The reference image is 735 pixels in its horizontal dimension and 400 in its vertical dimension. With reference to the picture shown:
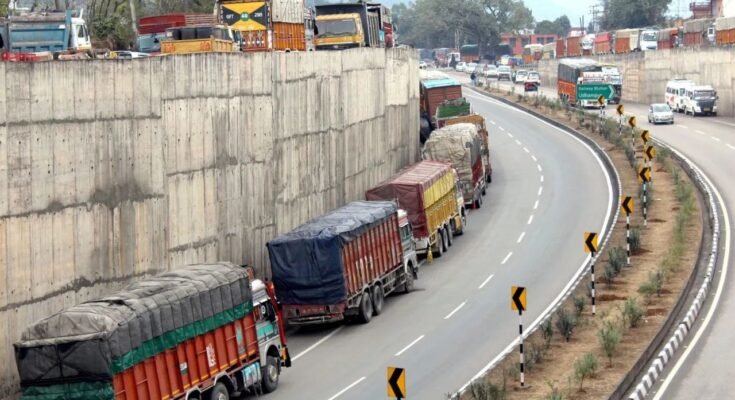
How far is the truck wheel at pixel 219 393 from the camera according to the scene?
27391 mm

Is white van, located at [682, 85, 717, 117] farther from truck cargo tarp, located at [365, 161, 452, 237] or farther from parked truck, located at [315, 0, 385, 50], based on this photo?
truck cargo tarp, located at [365, 161, 452, 237]

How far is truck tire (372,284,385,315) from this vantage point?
39.0m

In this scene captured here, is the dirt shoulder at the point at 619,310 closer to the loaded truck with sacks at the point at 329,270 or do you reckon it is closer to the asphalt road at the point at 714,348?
the asphalt road at the point at 714,348

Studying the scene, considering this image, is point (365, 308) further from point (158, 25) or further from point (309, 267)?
point (158, 25)

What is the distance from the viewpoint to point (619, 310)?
3634cm

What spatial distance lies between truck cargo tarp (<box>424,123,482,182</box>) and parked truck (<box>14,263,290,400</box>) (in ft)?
90.2

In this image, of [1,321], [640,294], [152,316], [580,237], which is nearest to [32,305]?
[1,321]

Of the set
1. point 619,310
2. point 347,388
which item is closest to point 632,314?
point 619,310

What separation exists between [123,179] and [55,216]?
119 inches

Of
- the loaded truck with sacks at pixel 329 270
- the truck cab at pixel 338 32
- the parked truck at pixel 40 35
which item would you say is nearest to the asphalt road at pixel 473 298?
the loaded truck with sacks at pixel 329 270

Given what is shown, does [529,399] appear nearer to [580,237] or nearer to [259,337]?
[259,337]

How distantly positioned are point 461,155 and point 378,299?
64.4 feet

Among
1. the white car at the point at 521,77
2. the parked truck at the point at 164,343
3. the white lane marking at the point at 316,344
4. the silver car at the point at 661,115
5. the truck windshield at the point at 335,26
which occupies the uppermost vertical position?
A: the truck windshield at the point at 335,26

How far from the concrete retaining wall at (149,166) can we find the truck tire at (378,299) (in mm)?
4032
